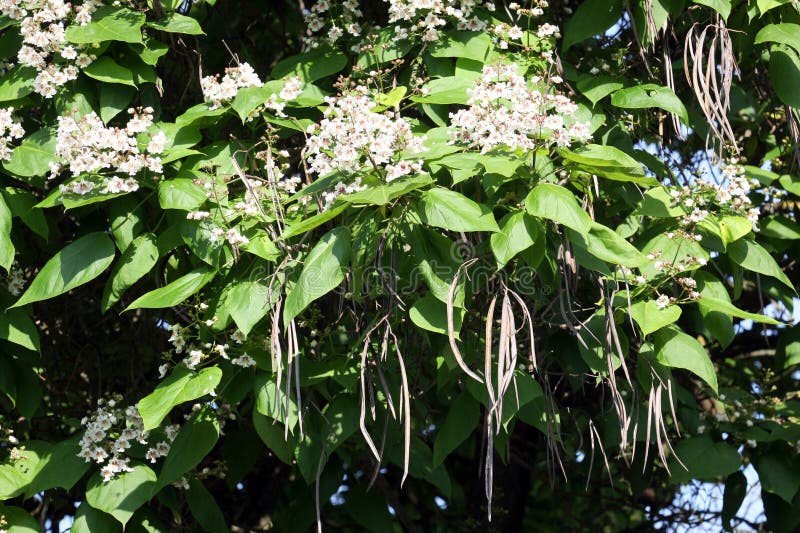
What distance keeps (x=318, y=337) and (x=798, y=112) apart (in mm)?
1140

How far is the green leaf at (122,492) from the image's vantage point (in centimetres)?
202

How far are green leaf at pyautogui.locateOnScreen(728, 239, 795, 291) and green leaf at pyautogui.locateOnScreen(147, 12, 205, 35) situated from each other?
117 cm

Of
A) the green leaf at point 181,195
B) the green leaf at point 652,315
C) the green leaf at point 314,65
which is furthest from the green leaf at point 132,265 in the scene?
the green leaf at point 652,315

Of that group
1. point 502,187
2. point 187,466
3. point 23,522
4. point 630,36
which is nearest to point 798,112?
point 630,36

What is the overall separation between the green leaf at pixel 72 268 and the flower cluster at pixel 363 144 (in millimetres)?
508

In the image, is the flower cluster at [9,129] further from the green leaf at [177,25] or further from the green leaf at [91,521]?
the green leaf at [91,521]

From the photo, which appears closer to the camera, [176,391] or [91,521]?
[176,391]

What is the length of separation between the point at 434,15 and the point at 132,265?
790 millimetres

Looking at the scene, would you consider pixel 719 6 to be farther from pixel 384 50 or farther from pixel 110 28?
pixel 110 28

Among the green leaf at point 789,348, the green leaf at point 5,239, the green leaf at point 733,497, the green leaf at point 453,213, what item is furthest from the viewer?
the green leaf at point 789,348

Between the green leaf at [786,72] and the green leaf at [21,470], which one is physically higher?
the green leaf at [786,72]

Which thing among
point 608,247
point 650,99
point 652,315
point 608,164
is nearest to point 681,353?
point 652,315

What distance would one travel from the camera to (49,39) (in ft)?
6.74

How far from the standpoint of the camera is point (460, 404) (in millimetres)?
2072
